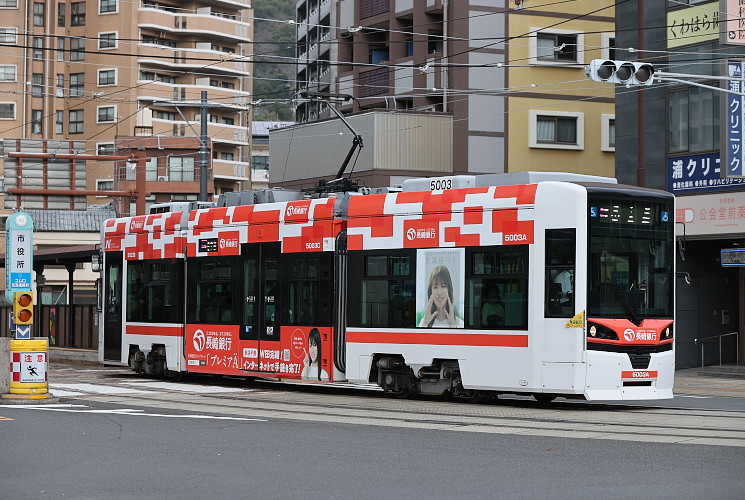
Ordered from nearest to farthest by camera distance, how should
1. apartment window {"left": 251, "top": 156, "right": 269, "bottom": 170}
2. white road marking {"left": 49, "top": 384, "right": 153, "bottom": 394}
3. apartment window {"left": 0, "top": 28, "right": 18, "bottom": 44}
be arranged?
1. white road marking {"left": 49, "top": 384, "right": 153, "bottom": 394}
2. apartment window {"left": 0, "top": 28, "right": 18, "bottom": 44}
3. apartment window {"left": 251, "top": 156, "right": 269, "bottom": 170}

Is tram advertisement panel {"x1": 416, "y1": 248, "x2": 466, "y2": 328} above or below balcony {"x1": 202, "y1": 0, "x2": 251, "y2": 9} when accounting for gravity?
below

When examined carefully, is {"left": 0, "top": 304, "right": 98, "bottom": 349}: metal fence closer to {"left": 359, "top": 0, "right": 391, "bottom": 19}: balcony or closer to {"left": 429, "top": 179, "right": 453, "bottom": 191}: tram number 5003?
{"left": 429, "top": 179, "right": 453, "bottom": 191}: tram number 5003

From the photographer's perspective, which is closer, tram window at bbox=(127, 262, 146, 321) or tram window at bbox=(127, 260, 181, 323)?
tram window at bbox=(127, 260, 181, 323)

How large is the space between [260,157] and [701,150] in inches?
3004

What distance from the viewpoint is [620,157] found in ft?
109

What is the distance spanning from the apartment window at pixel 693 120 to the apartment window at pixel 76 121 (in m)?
58.3

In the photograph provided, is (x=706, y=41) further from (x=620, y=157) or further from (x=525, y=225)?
(x=525, y=225)

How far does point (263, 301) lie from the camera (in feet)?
76.8

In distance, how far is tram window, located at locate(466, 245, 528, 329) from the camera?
18875 mm

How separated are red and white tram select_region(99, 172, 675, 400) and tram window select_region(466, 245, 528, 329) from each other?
2cm

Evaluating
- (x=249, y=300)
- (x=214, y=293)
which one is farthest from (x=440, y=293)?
(x=214, y=293)

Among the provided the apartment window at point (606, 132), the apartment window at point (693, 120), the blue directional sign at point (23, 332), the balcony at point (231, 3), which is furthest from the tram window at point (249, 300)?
the balcony at point (231, 3)

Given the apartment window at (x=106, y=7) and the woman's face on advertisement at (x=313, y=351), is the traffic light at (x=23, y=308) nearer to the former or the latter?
the woman's face on advertisement at (x=313, y=351)

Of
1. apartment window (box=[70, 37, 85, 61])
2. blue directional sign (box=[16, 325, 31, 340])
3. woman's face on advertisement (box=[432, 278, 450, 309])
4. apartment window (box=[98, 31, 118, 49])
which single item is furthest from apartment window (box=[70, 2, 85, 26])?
woman's face on advertisement (box=[432, 278, 450, 309])
